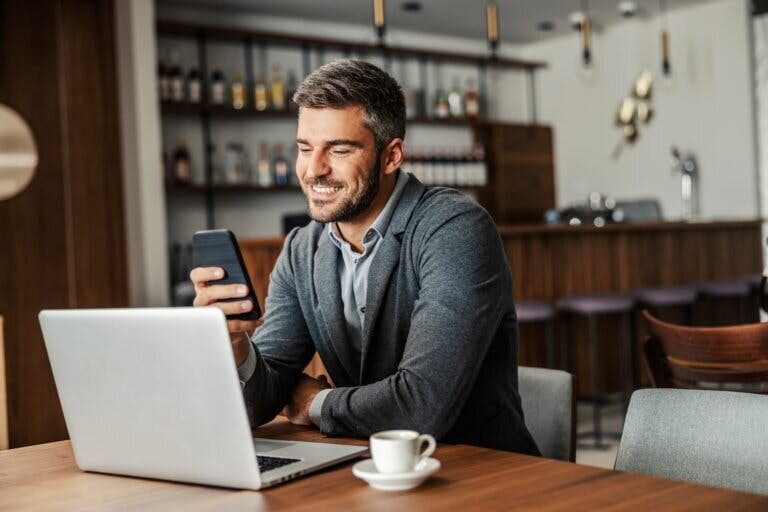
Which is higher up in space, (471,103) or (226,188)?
(471,103)

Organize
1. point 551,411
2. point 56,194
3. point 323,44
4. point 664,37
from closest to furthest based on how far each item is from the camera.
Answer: point 551,411 → point 56,194 → point 664,37 → point 323,44

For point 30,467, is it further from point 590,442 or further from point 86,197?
point 86,197

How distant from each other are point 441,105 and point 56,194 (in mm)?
3884

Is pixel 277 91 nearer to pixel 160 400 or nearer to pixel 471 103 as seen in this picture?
pixel 471 103

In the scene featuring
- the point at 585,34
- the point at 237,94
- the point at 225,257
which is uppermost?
the point at 585,34

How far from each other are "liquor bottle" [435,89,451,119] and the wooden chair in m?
5.23

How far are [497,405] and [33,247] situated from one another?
379 centimetres

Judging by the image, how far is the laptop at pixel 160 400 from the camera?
3.70 ft

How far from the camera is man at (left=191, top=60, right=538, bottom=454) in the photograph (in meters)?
1.51

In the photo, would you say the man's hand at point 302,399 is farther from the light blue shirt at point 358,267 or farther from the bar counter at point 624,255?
the bar counter at point 624,255

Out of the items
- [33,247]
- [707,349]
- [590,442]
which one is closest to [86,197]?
[33,247]

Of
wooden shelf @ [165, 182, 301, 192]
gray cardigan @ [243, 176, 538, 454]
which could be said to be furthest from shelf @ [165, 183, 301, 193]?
gray cardigan @ [243, 176, 538, 454]

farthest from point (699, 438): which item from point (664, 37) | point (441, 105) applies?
point (441, 105)

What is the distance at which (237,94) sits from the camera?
664cm
